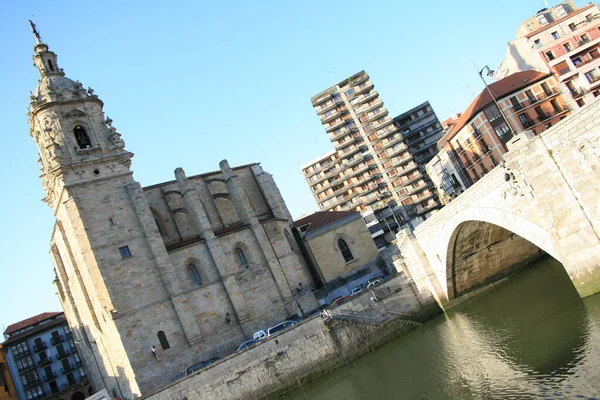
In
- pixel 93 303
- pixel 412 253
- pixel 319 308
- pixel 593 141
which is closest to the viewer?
pixel 593 141

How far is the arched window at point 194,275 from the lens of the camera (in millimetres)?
36406

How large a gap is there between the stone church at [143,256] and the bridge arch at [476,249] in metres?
12.5

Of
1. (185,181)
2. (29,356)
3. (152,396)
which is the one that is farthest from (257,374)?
(29,356)

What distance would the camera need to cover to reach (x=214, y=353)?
34.0m

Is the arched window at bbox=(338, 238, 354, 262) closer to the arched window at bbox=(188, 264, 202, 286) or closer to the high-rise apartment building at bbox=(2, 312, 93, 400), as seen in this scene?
the arched window at bbox=(188, 264, 202, 286)

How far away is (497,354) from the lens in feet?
67.2

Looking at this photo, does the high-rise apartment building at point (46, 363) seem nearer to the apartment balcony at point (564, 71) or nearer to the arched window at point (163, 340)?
the arched window at point (163, 340)

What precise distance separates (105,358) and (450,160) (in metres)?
41.9

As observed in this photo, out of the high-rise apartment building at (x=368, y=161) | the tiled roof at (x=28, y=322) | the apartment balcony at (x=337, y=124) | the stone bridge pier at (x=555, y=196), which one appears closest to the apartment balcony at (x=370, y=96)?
the high-rise apartment building at (x=368, y=161)

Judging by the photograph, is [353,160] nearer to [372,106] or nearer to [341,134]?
[341,134]

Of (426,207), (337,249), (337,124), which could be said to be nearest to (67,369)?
(337,249)

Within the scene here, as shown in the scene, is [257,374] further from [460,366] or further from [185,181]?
[185,181]

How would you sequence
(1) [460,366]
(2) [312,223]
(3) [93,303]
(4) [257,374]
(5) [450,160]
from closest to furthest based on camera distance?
(1) [460,366] → (4) [257,374] → (3) [93,303] → (2) [312,223] → (5) [450,160]

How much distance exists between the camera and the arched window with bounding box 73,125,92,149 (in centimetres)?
3669
